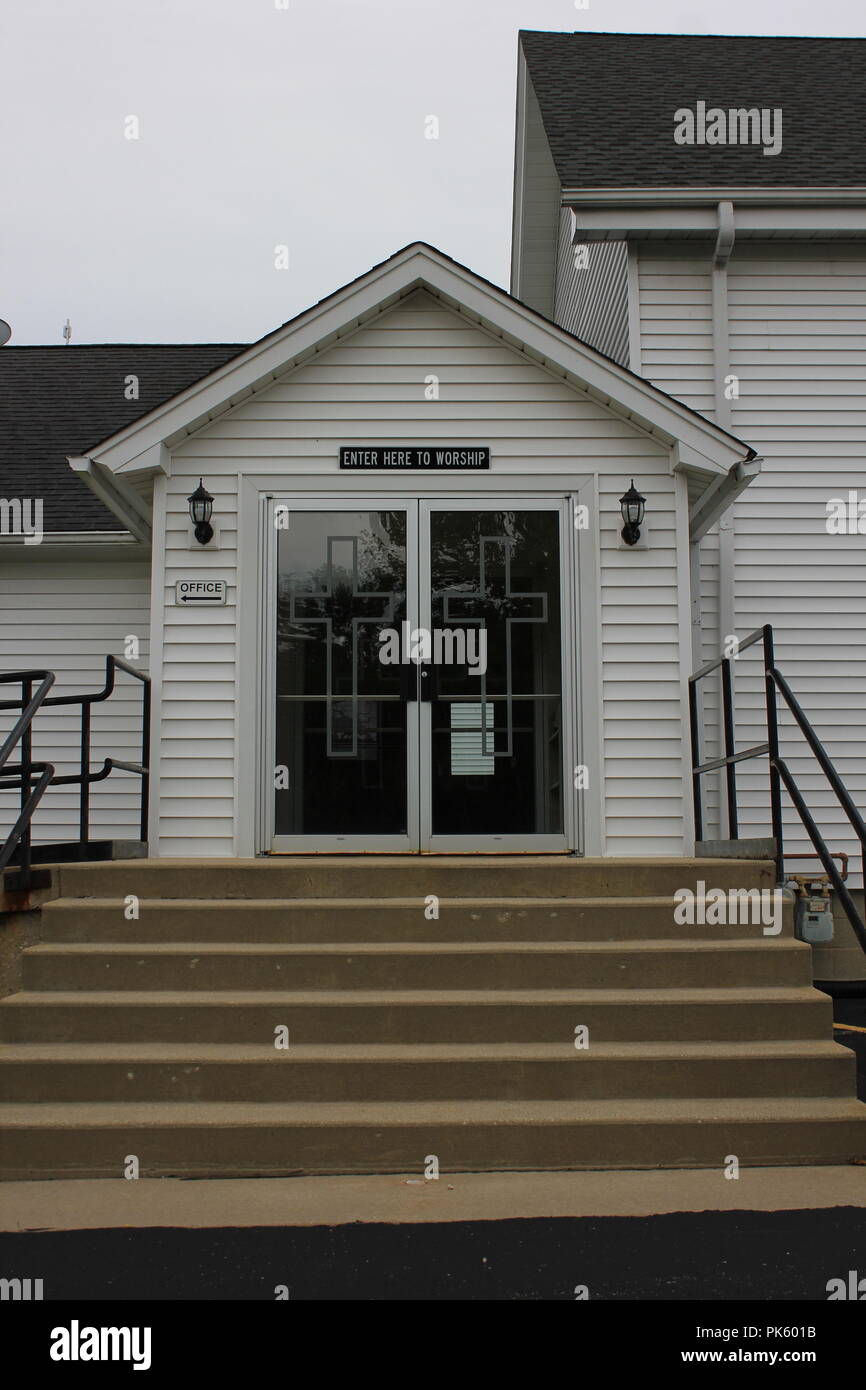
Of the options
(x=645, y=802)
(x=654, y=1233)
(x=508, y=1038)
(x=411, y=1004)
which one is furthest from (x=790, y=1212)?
(x=645, y=802)

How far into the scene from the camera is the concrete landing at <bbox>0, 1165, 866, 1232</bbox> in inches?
152

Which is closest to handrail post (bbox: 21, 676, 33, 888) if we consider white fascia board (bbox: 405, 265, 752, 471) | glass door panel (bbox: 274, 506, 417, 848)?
glass door panel (bbox: 274, 506, 417, 848)

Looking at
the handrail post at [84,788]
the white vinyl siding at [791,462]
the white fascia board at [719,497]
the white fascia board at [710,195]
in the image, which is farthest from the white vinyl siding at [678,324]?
the handrail post at [84,788]

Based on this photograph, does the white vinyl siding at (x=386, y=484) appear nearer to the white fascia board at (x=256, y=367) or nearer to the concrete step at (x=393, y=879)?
the white fascia board at (x=256, y=367)

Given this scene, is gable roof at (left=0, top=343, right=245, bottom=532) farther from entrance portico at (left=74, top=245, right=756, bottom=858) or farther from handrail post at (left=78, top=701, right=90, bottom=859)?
handrail post at (left=78, top=701, right=90, bottom=859)

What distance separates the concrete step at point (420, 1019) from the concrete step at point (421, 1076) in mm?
177

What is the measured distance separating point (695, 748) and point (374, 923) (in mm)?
2635

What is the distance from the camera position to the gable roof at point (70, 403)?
9711 mm

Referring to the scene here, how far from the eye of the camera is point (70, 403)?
1169cm

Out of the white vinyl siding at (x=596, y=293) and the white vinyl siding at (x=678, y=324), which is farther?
the white vinyl siding at (x=596, y=293)

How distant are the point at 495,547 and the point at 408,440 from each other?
0.90m

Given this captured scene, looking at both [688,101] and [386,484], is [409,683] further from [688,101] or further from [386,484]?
[688,101]

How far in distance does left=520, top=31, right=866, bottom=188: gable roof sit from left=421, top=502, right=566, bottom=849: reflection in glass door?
3384 mm

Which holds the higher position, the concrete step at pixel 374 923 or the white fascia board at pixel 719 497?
the white fascia board at pixel 719 497
